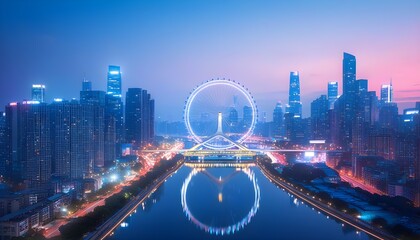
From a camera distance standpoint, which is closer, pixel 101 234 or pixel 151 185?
pixel 101 234

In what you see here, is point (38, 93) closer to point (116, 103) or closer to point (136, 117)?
point (116, 103)

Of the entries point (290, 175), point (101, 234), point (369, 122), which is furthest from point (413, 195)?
point (369, 122)

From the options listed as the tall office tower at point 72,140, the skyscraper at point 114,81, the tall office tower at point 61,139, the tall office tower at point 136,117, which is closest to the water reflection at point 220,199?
the tall office tower at point 72,140

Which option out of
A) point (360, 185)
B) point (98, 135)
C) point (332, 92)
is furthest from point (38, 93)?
point (332, 92)

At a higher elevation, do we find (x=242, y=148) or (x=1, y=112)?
(x=1, y=112)

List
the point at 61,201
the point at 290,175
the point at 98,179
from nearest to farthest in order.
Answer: the point at 61,201 → the point at 98,179 → the point at 290,175

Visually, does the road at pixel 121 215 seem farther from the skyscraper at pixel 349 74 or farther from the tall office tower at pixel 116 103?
the skyscraper at pixel 349 74

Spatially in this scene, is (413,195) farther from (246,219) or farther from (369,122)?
(369,122)
